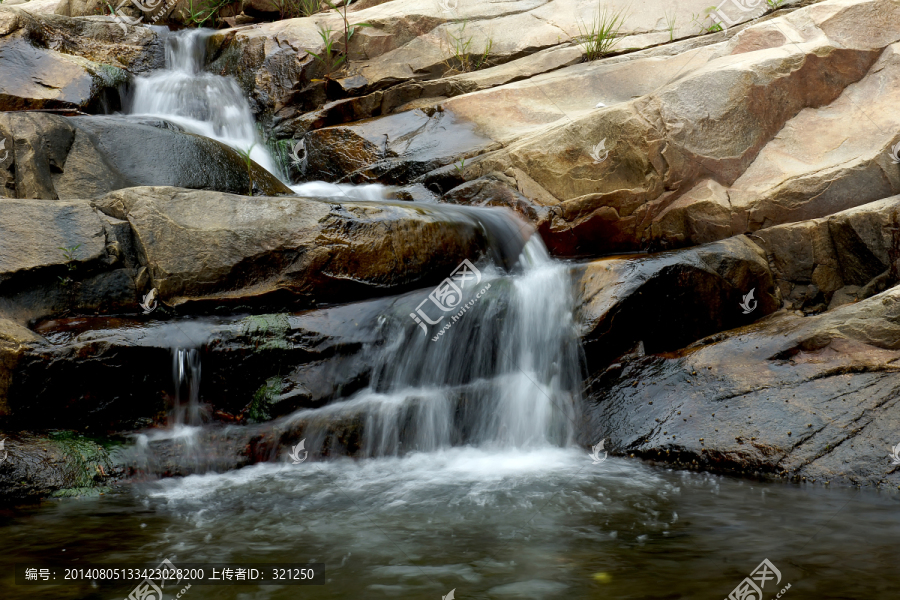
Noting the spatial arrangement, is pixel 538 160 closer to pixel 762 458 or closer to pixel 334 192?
pixel 334 192

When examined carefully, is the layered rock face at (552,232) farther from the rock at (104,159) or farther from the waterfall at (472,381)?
the waterfall at (472,381)

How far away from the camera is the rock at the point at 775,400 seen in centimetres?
396

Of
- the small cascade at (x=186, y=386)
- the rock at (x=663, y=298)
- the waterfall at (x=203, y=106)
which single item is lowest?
the small cascade at (x=186, y=386)

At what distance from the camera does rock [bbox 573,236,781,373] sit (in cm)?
506

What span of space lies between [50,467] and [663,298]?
14.3 ft

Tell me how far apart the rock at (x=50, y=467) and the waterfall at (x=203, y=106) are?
4.70 m

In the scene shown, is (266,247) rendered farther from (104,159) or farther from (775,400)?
(775,400)

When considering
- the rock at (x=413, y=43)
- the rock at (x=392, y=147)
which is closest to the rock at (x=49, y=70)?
the rock at (x=413, y=43)

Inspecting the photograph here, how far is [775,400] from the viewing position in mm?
4312

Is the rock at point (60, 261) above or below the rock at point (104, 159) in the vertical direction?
below

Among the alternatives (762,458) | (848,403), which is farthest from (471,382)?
(848,403)

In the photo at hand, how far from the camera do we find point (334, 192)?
296 inches

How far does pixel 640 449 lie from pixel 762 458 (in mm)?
748

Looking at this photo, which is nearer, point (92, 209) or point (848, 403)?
point (848, 403)
